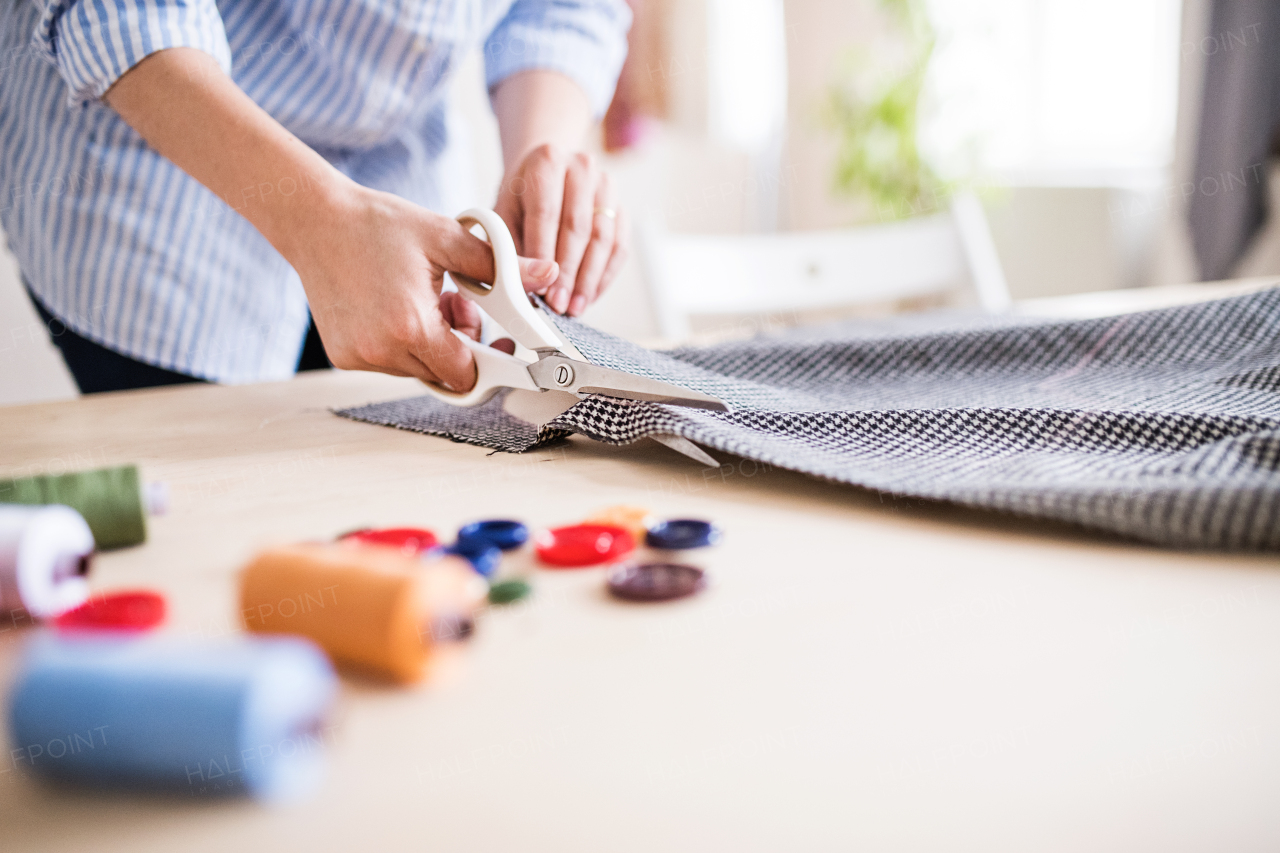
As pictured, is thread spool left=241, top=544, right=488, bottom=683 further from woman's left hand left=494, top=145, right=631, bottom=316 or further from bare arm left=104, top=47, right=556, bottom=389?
woman's left hand left=494, top=145, right=631, bottom=316

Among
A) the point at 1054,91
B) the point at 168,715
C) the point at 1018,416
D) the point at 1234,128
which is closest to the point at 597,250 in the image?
the point at 1018,416

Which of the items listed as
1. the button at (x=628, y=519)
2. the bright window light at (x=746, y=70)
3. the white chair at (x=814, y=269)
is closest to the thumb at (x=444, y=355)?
the button at (x=628, y=519)

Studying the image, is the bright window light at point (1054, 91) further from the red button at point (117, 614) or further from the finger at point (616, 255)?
the red button at point (117, 614)

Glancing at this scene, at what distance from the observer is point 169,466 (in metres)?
0.59

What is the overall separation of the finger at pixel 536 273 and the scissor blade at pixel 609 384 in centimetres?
7

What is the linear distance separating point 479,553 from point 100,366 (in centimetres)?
73

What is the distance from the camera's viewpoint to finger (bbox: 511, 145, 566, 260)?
2.44 ft

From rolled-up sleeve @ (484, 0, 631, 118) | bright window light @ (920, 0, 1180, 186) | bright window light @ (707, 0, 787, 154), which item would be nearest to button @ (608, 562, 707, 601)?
rolled-up sleeve @ (484, 0, 631, 118)

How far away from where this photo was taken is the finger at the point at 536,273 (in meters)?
0.64

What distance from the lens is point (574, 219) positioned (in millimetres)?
763

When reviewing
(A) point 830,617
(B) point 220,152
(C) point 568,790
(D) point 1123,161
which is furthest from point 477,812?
(D) point 1123,161

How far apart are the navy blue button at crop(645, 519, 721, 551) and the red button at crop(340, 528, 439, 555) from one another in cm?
9

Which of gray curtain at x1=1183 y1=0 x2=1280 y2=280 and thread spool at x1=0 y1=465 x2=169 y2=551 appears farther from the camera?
gray curtain at x1=1183 y1=0 x2=1280 y2=280

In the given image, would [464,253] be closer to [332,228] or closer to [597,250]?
[332,228]
